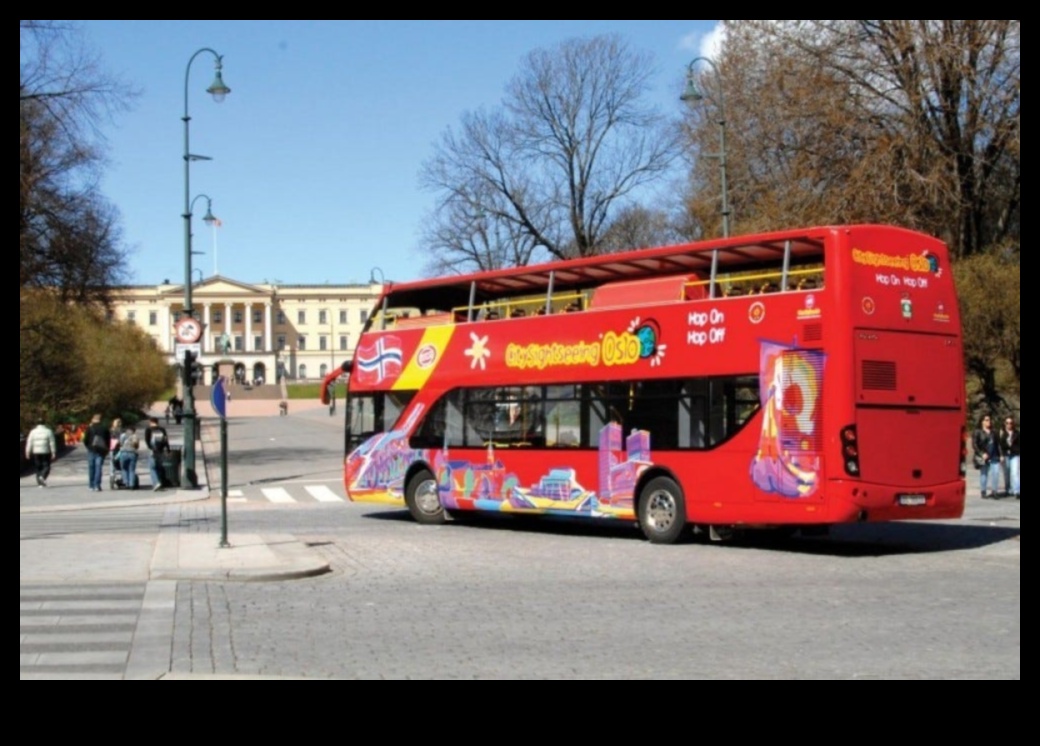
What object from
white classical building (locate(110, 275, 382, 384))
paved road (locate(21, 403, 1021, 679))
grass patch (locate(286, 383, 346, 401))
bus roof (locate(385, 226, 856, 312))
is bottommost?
paved road (locate(21, 403, 1021, 679))

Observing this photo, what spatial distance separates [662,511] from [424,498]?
548 centimetres

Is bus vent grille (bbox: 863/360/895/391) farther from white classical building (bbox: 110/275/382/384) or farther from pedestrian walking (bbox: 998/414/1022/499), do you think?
white classical building (bbox: 110/275/382/384)

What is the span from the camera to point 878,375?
1661cm

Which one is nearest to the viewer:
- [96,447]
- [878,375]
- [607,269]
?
[878,375]

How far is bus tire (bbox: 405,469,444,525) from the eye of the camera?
75.6ft

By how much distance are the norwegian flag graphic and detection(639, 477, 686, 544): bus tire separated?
234 inches

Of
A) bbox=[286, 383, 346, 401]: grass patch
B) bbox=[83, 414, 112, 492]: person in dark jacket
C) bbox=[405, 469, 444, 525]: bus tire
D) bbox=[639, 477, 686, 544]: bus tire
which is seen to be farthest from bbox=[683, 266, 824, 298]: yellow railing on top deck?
bbox=[286, 383, 346, 401]: grass patch

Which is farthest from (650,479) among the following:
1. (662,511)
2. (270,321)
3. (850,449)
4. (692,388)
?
(270,321)

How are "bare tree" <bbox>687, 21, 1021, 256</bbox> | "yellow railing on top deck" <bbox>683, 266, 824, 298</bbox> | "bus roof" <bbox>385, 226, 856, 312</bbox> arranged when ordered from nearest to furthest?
"yellow railing on top deck" <bbox>683, 266, 824, 298</bbox>
"bus roof" <bbox>385, 226, 856, 312</bbox>
"bare tree" <bbox>687, 21, 1021, 256</bbox>

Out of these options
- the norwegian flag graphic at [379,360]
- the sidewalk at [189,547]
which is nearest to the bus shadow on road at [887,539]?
the sidewalk at [189,547]

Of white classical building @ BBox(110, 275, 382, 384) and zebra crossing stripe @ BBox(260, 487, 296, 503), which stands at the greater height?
white classical building @ BBox(110, 275, 382, 384)

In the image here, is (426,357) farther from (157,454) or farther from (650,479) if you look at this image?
(157,454)

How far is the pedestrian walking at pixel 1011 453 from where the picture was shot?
26641mm

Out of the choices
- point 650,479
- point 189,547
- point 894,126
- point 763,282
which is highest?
point 894,126
